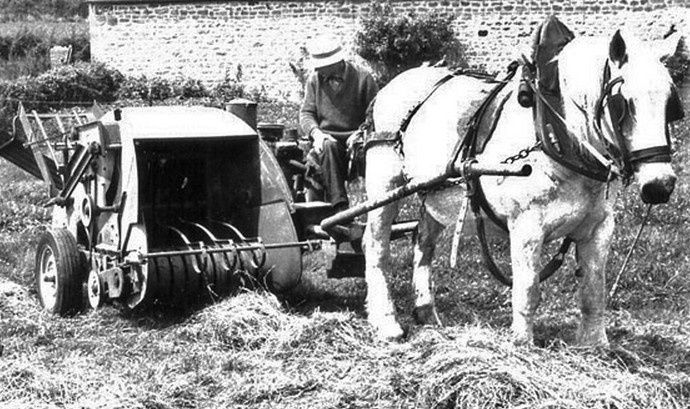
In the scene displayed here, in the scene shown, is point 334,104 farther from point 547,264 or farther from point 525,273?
point 525,273

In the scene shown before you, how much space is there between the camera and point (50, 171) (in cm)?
891

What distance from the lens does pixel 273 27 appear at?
93.2ft

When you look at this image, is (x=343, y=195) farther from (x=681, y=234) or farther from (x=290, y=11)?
(x=290, y=11)

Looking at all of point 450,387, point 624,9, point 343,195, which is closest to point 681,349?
point 450,387

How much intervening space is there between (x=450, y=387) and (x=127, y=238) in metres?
3.23

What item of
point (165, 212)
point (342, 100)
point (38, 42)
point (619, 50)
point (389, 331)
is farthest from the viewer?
point (38, 42)

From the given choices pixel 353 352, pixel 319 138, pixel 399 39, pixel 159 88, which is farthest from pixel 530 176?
pixel 159 88

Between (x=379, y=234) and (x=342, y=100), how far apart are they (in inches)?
50.5

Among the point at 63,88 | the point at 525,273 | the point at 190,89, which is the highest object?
the point at 525,273

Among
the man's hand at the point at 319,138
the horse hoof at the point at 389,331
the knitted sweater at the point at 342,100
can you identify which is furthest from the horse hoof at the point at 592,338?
the knitted sweater at the point at 342,100

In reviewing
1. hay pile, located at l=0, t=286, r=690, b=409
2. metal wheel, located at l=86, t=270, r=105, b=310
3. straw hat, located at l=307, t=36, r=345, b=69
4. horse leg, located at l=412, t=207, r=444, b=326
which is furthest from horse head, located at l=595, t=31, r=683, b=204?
metal wheel, located at l=86, t=270, r=105, b=310

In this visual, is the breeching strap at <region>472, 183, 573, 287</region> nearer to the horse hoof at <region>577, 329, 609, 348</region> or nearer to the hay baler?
the horse hoof at <region>577, 329, 609, 348</region>

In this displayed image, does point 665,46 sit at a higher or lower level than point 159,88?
higher

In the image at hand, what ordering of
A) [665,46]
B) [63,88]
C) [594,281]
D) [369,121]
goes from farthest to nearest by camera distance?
[63,88] → [369,121] → [594,281] → [665,46]
